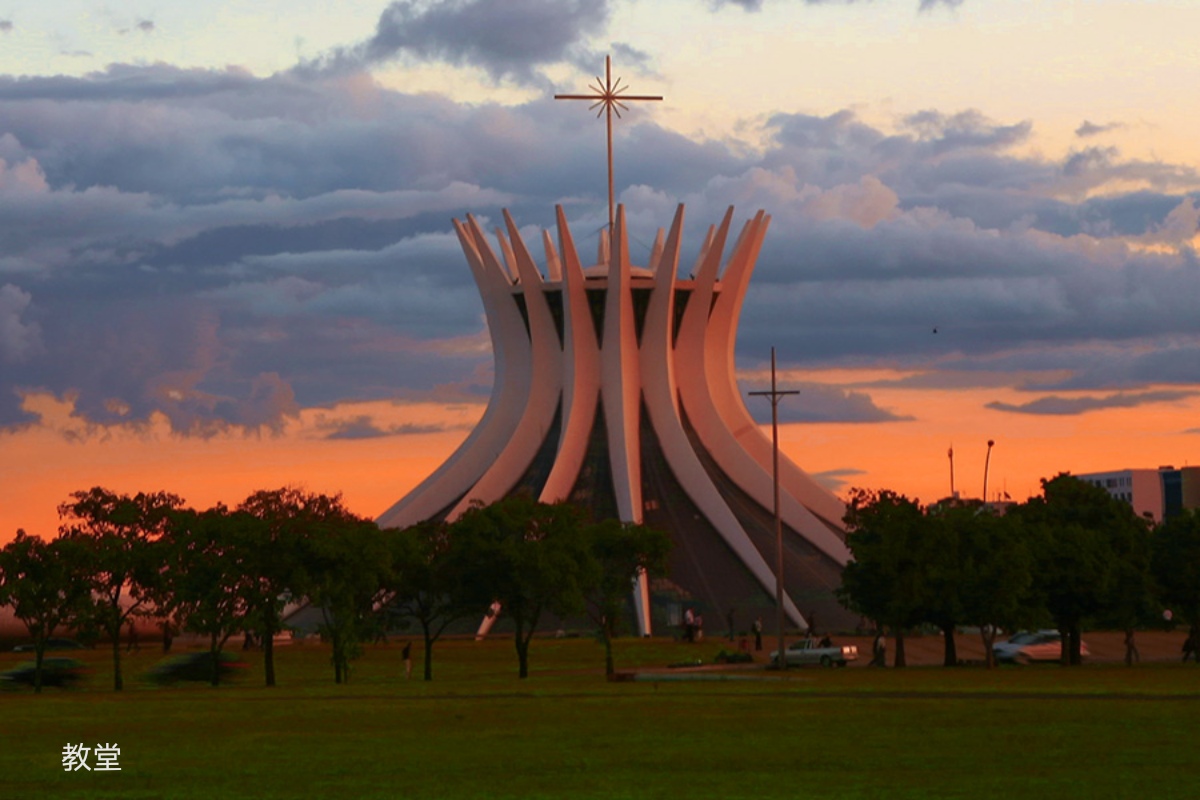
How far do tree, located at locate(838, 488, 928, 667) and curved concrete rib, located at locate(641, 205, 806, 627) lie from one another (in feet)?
72.3

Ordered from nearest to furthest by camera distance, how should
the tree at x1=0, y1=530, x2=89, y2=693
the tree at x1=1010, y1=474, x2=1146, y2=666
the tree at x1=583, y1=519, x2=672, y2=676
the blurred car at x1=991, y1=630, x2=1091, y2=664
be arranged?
the tree at x1=0, y1=530, x2=89, y2=693
the tree at x1=1010, y1=474, x2=1146, y2=666
the tree at x1=583, y1=519, x2=672, y2=676
the blurred car at x1=991, y1=630, x2=1091, y2=664

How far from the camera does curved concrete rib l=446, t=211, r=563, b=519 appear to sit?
3201 inches

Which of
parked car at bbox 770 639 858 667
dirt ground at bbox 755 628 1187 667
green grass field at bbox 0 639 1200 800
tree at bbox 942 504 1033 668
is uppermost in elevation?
tree at bbox 942 504 1033 668

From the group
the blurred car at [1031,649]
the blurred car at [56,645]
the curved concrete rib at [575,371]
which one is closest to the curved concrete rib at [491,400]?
the curved concrete rib at [575,371]

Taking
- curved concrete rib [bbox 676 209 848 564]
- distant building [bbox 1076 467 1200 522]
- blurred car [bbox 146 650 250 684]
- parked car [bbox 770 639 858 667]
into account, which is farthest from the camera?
distant building [bbox 1076 467 1200 522]

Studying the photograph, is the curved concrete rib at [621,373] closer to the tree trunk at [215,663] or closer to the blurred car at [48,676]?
the tree trunk at [215,663]

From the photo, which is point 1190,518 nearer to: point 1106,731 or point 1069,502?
point 1069,502

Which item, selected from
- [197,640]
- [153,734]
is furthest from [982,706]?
[197,640]

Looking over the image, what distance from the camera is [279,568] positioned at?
4697cm

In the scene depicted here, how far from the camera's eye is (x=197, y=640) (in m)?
84.2

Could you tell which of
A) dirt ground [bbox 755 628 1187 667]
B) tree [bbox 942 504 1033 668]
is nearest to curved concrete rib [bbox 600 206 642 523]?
dirt ground [bbox 755 628 1187 667]

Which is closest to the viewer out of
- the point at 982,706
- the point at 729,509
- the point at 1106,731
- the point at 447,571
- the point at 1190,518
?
the point at 1106,731

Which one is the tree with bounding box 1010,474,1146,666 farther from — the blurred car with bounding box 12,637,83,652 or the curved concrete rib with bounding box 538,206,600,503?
the blurred car with bounding box 12,637,83,652

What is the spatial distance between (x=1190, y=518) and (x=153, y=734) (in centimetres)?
4062
